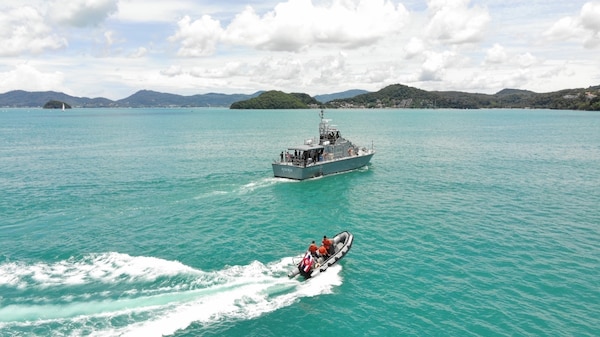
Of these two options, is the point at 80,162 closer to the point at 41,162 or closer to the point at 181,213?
the point at 41,162

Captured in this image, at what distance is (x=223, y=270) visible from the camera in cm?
2645

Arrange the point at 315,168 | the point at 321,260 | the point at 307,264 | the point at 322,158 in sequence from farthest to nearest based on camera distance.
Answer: the point at 322,158 → the point at 315,168 → the point at 321,260 → the point at 307,264

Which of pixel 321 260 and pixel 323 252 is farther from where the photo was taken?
pixel 323 252

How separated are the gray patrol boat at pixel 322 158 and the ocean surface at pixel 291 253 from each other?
1.95 meters

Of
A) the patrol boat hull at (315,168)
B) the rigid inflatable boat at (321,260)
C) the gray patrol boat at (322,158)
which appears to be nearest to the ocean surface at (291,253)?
the rigid inflatable boat at (321,260)

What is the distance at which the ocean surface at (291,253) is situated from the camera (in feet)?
69.0

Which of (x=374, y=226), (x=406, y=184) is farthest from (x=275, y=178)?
(x=374, y=226)

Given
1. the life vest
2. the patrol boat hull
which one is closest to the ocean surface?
the life vest

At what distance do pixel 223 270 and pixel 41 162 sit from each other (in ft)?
193

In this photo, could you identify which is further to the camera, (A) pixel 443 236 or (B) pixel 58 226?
(B) pixel 58 226

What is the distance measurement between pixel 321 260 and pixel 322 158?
32.0 meters

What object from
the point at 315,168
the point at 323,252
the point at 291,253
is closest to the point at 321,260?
the point at 323,252

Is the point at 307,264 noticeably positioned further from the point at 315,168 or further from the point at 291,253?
the point at 315,168

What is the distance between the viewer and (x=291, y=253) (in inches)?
1159
